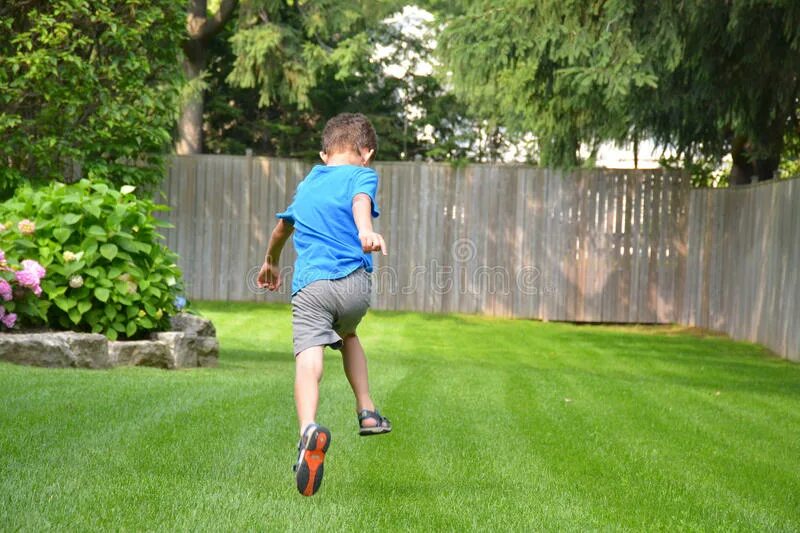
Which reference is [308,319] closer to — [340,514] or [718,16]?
[340,514]

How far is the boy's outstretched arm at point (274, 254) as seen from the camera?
211 inches

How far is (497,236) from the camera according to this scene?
1856 cm

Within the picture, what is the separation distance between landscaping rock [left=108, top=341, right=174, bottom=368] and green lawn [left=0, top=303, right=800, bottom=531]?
321 mm

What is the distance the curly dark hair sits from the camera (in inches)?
210

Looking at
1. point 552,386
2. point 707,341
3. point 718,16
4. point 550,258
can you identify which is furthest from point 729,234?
point 552,386

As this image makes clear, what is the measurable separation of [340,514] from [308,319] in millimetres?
944

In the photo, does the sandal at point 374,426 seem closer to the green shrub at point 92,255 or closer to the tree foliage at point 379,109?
the green shrub at point 92,255

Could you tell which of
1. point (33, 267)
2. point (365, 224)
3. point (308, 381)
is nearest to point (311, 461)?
point (308, 381)

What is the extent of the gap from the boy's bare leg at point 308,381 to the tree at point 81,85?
711 cm

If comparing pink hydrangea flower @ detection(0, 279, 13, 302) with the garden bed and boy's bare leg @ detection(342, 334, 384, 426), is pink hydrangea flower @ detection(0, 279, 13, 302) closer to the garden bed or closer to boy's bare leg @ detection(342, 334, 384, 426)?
the garden bed

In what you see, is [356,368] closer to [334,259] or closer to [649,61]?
[334,259]

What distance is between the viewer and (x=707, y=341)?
52.8 ft

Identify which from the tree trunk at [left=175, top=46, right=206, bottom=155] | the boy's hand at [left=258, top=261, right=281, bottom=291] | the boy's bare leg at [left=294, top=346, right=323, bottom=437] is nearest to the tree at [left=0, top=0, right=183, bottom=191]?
the boy's hand at [left=258, top=261, right=281, bottom=291]

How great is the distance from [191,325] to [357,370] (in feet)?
19.0
